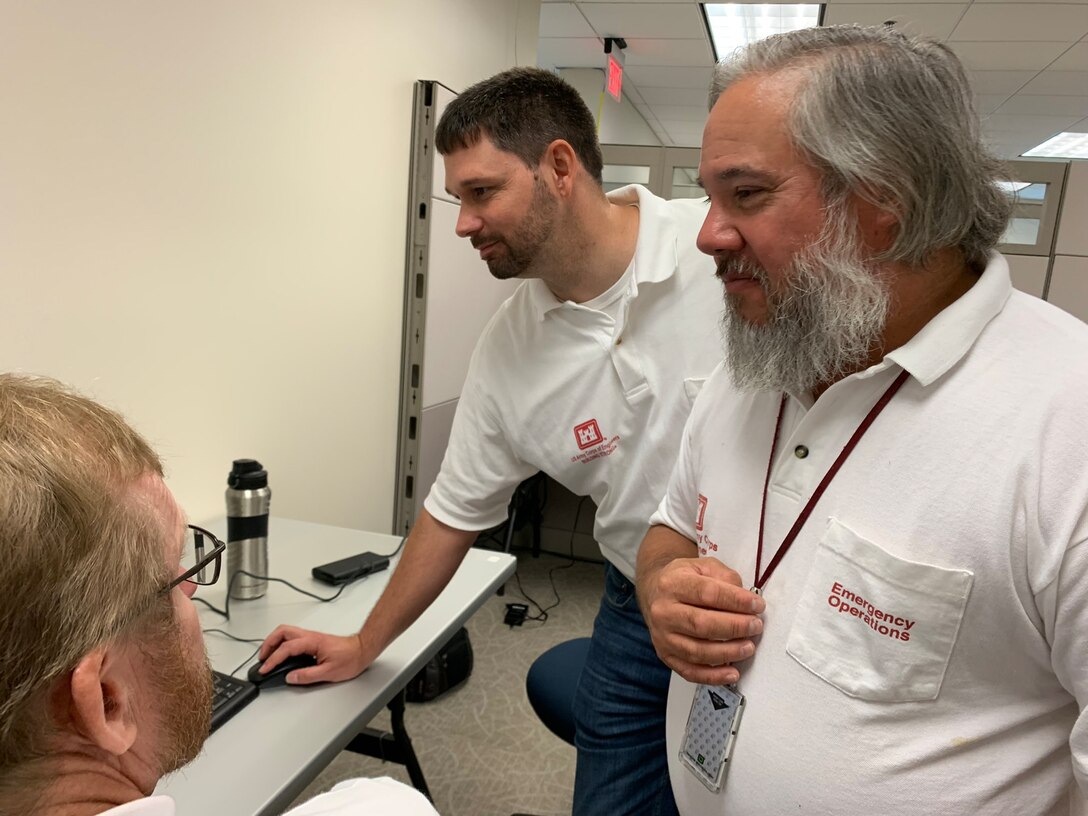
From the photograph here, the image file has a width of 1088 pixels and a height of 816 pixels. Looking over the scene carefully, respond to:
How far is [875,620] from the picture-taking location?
76 cm

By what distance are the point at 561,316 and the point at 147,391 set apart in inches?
37.5

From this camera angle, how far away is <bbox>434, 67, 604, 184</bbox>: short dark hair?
55.6 inches

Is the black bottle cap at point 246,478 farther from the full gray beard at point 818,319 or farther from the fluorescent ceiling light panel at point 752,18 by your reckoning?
the fluorescent ceiling light panel at point 752,18

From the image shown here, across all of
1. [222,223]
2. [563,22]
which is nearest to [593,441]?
[222,223]

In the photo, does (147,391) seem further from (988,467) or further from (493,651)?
(493,651)

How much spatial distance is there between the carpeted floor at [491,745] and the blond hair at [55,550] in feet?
5.77

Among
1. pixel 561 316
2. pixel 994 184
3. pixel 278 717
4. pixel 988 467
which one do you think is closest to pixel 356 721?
pixel 278 717

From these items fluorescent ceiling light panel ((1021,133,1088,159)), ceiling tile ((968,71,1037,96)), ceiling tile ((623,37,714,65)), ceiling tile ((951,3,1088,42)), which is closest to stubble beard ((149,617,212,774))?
ceiling tile ((951,3,1088,42))

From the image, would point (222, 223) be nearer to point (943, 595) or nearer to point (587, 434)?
point (587, 434)

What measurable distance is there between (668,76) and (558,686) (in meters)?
4.99

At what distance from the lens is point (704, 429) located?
1.07 metres

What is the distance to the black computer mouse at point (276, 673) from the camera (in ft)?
3.84

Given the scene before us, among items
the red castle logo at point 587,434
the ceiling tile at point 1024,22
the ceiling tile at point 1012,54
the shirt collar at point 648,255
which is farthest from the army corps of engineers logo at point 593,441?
the ceiling tile at point 1012,54

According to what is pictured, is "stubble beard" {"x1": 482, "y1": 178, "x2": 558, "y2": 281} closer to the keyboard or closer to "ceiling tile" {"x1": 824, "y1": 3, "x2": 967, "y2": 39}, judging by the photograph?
the keyboard
